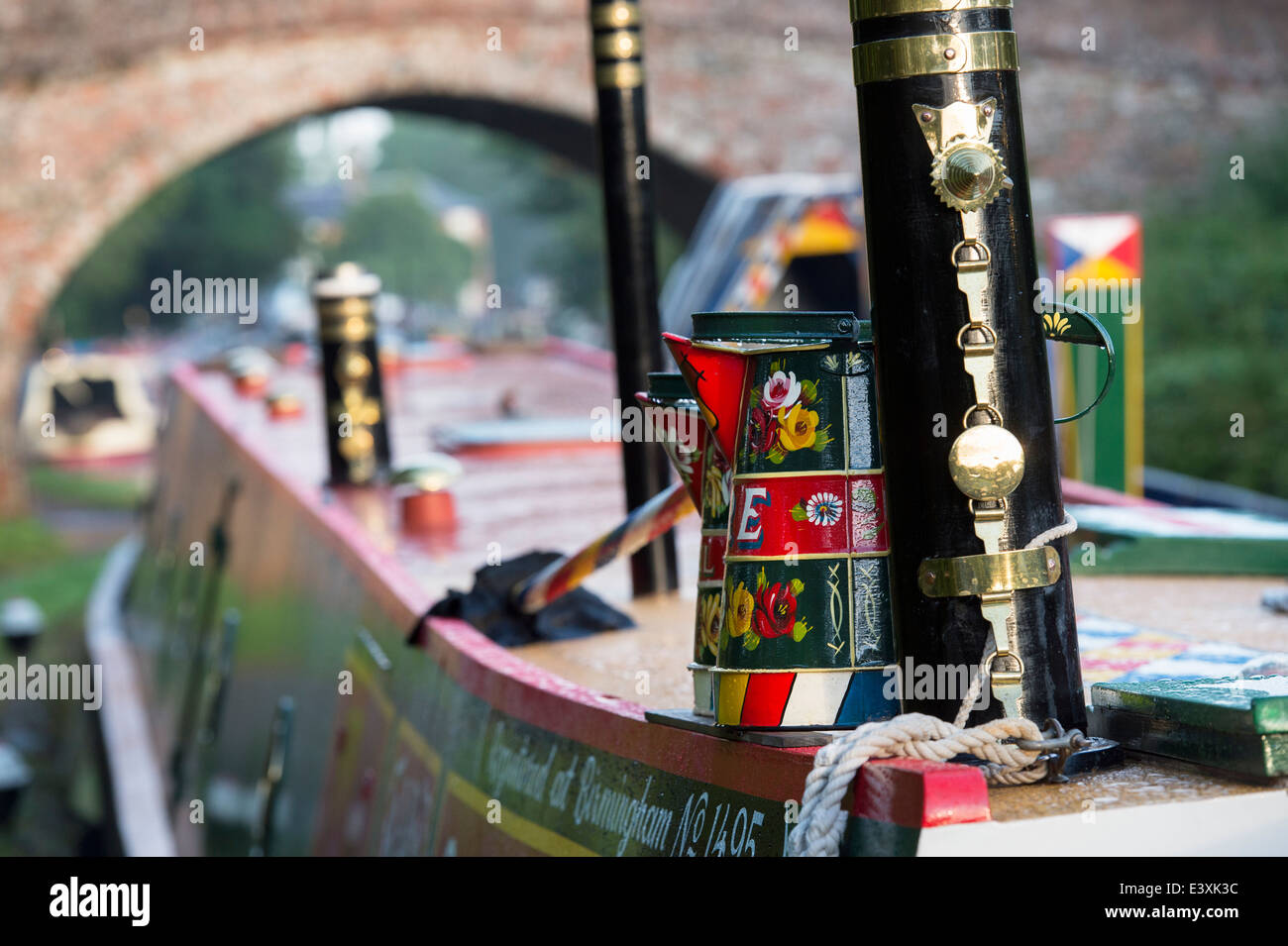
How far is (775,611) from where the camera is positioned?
2367 millimetres

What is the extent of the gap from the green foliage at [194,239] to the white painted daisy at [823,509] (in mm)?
30345

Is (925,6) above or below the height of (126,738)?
above

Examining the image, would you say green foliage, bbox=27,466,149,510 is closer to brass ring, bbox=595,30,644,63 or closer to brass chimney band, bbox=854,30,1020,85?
brass ring, bbox=595,30,644,63

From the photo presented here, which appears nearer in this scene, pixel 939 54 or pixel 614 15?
pixel 939 54

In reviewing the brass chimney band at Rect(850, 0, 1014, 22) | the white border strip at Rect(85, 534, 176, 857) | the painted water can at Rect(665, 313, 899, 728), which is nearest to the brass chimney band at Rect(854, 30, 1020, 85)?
the brass chimney band at Rect(850, 0, 1014, 22)

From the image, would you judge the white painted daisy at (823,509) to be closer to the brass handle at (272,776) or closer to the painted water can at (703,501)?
the painted water can at (703,501)

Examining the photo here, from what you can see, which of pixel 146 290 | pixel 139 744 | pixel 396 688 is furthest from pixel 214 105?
pixel 146 290

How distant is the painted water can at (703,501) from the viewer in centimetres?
270

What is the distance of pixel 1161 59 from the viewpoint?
68.6 ft

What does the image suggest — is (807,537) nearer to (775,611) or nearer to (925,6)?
(775,611)

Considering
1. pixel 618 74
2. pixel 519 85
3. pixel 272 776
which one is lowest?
pixel 272 776

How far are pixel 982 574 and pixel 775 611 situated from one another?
31 centimetres

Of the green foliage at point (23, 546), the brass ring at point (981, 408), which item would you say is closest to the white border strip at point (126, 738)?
the green foliage at point (23, 546)

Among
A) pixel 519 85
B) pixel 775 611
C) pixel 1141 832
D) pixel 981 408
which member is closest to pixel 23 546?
pixel 519 85
